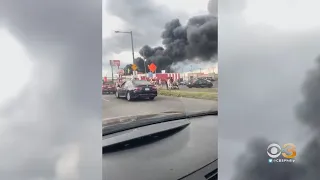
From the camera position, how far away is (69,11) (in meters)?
2.10

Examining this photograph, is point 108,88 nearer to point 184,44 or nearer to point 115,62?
point 115,62

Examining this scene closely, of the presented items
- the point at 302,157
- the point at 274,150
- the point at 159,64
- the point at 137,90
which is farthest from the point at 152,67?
the point at 302,157

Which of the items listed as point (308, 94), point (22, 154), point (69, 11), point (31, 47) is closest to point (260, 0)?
point (308, 94)

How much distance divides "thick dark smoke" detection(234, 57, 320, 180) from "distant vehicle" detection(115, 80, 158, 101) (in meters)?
0.68

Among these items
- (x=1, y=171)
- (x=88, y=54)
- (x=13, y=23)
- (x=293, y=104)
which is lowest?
(x=1, y=171)

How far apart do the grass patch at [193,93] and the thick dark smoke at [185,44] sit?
14cm

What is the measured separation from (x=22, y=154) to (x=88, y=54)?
746 mm

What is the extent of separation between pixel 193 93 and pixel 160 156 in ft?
1.44

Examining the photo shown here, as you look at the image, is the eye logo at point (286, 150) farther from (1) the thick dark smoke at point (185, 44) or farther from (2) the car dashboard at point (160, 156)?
(1) the thick dark smoke at point (185, 44)

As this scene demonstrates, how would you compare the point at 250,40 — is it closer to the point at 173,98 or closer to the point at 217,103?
the point at 217,103

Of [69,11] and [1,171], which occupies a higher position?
[69,11]

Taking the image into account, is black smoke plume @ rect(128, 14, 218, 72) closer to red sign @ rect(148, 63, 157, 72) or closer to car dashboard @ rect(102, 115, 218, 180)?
red sign @ rect(148, 63, 157, 72)

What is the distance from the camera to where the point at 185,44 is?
6.84ft

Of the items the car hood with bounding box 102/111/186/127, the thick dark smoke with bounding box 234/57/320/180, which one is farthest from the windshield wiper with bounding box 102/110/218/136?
the thick dark smoke with bounding box 234/57/320/180
